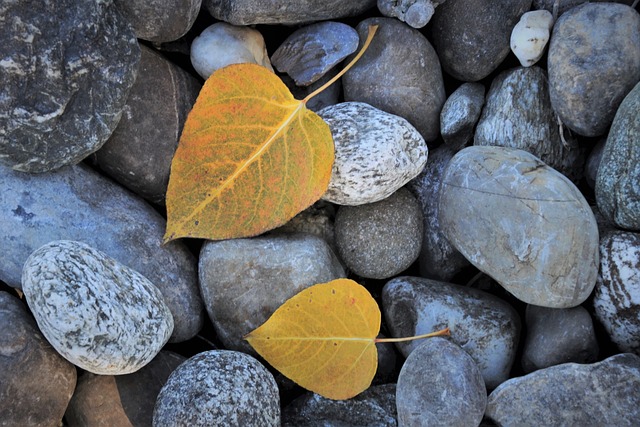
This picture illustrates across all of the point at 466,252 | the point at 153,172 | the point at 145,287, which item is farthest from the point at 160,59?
the point at 466,252

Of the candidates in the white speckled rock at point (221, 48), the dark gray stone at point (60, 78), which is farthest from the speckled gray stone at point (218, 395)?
the white speckled rock at point (221, 48)

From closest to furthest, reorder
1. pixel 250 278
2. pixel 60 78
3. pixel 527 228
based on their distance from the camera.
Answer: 1. pixel 60 78
2. pixel 527 228
3. pixel 250 278

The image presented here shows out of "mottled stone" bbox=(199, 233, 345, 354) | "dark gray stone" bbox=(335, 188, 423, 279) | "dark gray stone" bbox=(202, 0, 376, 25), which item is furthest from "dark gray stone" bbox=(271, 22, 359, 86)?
"mottled stone" bbox=(199, 233, 345, 354)

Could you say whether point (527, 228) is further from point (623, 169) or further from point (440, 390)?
point (440, 390)

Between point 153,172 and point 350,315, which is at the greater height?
point 153,172

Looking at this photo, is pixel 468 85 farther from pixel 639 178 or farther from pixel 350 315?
pixel 350 315

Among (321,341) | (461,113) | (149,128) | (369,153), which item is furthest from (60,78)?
(461,113)
